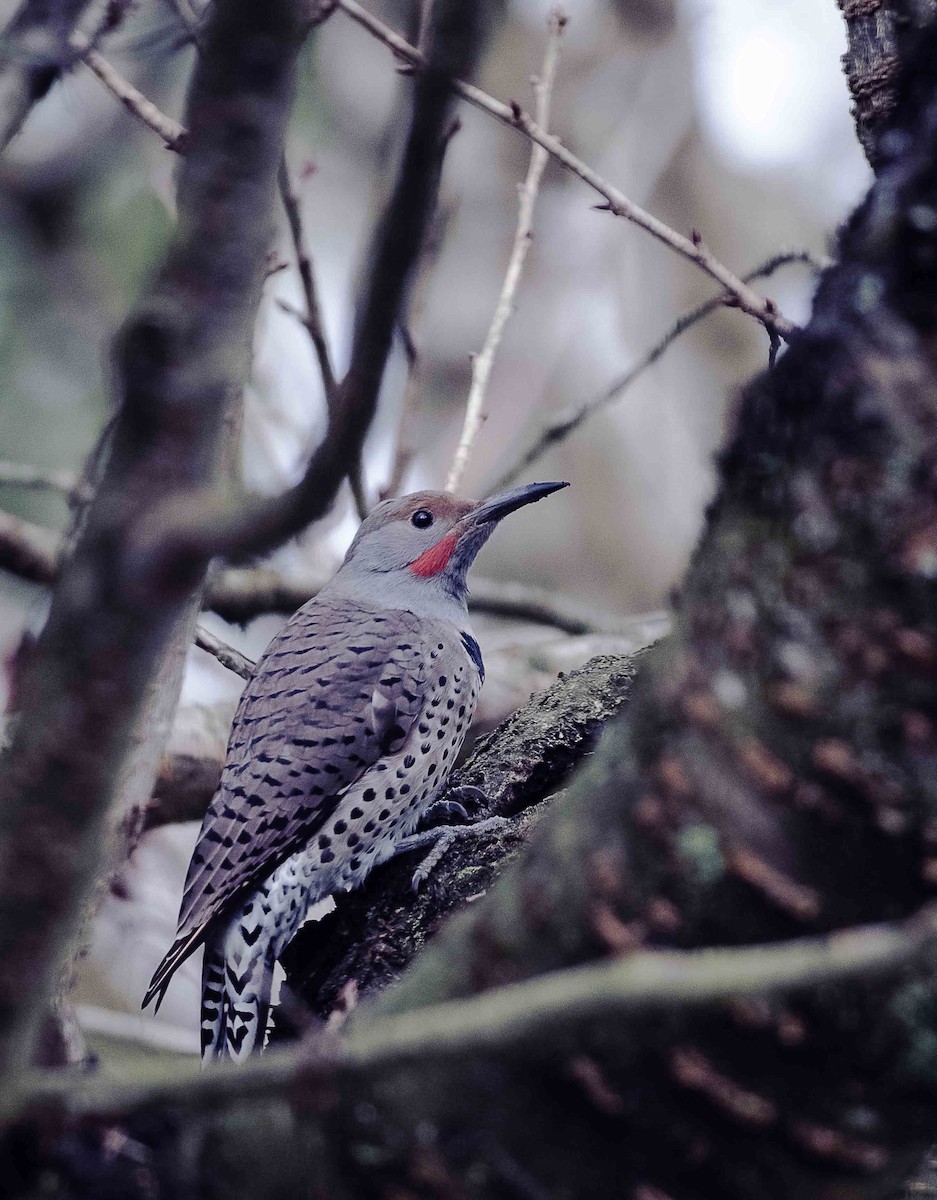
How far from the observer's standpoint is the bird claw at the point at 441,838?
299 centimetres

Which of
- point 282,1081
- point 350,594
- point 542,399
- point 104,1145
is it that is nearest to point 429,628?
point 350,594

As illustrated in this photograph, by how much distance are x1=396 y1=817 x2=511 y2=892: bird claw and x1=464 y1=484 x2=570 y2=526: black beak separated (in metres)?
1.31

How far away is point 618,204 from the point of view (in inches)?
105

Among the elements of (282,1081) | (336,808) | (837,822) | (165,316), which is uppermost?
(165,316)

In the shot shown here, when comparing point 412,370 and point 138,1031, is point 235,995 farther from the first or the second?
point 412,370

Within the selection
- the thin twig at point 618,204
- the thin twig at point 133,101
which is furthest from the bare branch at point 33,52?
the thin twig at point 618,204

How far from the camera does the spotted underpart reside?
3402 millimetres

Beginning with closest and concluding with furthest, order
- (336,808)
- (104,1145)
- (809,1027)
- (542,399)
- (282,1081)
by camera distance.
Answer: (282,1081)
(809,1027)
(104,1145)
(336,808)
(542,399)

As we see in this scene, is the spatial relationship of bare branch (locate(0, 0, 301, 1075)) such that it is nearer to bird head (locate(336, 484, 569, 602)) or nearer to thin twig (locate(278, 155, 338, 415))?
thin twig (locate(278, 155, 338, 415))

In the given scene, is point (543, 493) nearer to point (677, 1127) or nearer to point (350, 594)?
point (350, 594)

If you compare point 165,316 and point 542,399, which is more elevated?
point 542,399

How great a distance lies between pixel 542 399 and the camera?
11.0 m

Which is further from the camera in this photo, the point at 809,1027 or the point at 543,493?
the point at 543,493

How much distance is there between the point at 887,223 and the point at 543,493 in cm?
274
